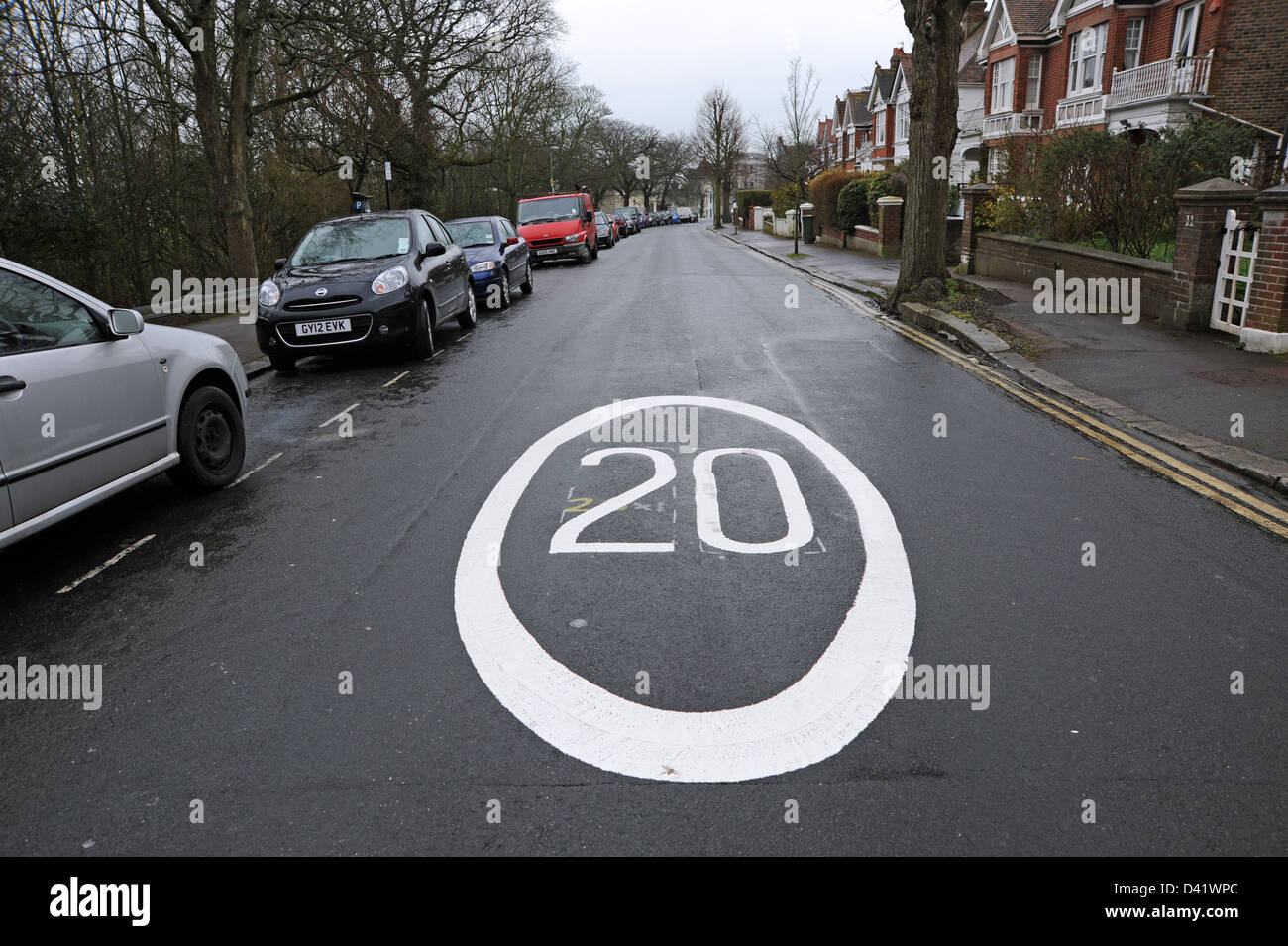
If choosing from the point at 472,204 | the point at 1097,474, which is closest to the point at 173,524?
the point at 1097,474

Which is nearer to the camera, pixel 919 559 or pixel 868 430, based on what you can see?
pixel 919 559

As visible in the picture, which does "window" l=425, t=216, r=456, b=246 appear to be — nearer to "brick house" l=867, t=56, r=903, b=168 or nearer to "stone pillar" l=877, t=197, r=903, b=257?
"stone pillar" l=877, t=197, r=903, b=257

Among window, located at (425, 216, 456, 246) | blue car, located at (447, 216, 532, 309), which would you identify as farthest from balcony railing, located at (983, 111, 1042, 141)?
window, located at (425, 216, 456, 246)

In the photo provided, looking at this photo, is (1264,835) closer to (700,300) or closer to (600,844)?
(600,844)

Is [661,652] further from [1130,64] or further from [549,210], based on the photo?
[1130,64]

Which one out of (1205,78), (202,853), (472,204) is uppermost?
(1205,78)

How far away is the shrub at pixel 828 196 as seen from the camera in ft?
109

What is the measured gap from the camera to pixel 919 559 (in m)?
4.84

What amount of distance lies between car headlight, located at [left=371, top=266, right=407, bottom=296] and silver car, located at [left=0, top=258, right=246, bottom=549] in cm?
453

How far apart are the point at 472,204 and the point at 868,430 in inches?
1584

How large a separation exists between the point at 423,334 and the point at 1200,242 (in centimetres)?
950

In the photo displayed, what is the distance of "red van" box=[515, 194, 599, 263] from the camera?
94.8 feet

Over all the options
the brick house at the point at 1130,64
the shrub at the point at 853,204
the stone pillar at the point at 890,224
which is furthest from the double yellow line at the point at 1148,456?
the shrub at the point at 853,204

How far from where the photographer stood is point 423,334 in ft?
37.4
